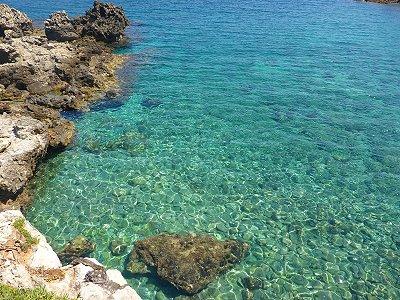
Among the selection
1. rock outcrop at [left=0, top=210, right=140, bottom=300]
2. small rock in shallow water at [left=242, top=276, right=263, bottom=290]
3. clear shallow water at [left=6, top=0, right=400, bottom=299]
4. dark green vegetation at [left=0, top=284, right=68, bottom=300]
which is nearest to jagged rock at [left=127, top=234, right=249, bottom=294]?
clear shallow water at [left=6, top=0, right=400, bottom=299]

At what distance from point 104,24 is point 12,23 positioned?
40.2ft

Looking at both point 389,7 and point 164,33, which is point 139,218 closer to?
point 164,33

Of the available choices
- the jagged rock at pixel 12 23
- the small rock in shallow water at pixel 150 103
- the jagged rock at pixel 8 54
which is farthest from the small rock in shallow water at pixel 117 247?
the jagged rock at pixel 12 23

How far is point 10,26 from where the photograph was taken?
2008 inches

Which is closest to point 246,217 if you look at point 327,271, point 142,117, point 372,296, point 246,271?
point 246,271

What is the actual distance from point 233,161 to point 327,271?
10790 millimetres

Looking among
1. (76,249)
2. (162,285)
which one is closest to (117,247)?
(76,249)

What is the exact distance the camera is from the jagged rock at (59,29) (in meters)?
49.1

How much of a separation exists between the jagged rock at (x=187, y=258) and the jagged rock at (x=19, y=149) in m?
8.61

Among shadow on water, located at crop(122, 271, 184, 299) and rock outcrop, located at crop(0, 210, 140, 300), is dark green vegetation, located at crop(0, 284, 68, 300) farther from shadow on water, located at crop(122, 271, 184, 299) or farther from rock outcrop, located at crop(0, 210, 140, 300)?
shadow on water, located at crop(122, 271, 184, 299)

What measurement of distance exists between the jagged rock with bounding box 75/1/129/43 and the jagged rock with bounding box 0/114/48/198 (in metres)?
28.8

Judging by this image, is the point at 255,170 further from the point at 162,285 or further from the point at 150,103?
the point at 150,103

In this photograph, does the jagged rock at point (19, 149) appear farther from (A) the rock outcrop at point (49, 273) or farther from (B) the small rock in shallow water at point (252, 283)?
(B) the small rock in shallow water at point (252, 283)

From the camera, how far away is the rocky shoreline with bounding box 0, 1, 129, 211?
2347 centimetres
